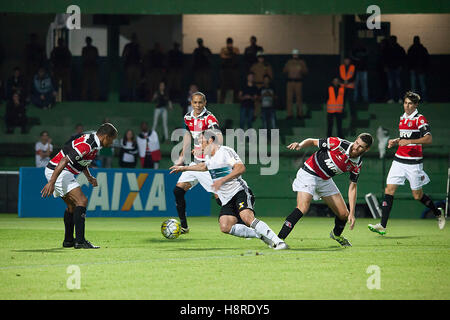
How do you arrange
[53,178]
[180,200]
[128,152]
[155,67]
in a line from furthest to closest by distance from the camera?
1. [155,67]
2. [128,152]
3. [180,200]
4. [53,178]

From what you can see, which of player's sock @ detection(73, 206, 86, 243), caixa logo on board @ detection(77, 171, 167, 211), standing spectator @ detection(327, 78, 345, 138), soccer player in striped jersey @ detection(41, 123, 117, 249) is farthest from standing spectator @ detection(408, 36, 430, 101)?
player's sock @ detection(73, 206, 86, 243)

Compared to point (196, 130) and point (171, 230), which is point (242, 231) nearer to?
point (171, 230)

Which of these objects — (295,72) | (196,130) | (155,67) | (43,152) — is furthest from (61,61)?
(196,130)

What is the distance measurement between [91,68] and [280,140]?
6955 millimetres

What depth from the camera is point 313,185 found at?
12.7 meters

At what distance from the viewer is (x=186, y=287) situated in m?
8.88

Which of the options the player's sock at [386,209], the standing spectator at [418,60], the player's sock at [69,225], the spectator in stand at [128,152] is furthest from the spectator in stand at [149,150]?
the player's sock at [69,225]

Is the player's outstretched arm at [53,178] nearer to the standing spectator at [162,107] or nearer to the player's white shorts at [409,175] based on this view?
the player's white shorts at [409,175]

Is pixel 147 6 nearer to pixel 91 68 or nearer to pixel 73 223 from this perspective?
pixel 91 68

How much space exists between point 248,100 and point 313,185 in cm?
1451

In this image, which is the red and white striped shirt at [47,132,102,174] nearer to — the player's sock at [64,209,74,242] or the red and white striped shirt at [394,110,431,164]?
the player's sock at [64,209,74,242]

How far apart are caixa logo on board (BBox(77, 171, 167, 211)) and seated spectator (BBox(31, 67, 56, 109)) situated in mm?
7599

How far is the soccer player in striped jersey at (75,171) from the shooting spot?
40.4 feet
